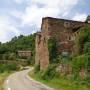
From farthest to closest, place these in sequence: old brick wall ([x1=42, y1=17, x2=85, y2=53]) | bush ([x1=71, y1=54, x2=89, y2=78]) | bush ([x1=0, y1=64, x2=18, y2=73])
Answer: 1. bush ([x1=0, y1=64, x2=18, y2=73])
2. old brick wall ([x1=42, y1=17, x2=85, y2=53])
3. bush ([x1=71, y1=54, x2=89, y2=78])

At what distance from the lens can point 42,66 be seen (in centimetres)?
5328

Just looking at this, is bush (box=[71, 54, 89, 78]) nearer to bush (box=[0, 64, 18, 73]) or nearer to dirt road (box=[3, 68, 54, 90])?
dirt road (box=[3, 68, 54, 90])

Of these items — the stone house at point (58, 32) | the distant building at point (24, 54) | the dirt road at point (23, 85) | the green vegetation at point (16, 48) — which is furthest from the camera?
the distant building at point (24, 54)

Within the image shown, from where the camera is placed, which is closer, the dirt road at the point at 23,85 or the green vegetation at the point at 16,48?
the dirt road at the point at 23,85

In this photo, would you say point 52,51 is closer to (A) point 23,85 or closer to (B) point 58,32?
(B) point 58,32

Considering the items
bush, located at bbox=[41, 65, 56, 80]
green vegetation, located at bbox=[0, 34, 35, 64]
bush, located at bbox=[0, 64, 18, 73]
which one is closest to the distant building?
green vegetation, located at bbox=[0, 34, 35, 64]

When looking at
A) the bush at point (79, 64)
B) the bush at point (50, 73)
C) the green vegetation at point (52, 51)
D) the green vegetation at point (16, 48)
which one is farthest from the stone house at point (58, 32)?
the green vegetation at point (16, 48)

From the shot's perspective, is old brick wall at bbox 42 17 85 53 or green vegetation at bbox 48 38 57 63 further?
old brick wall at bbox 42 17 85 53

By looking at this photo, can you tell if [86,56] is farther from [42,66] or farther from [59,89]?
[42,66]

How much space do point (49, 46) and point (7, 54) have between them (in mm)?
65895

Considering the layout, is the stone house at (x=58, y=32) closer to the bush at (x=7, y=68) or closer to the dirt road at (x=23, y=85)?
the dirt road at (x=23, y=85)

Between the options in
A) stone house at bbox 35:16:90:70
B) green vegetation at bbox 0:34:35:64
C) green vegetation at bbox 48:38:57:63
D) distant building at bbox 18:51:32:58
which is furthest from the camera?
distant building at bbox 18:51:32:58

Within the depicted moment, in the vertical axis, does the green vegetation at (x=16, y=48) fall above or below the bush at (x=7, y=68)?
above

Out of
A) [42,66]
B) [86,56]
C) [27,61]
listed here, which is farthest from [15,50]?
[86,56]
